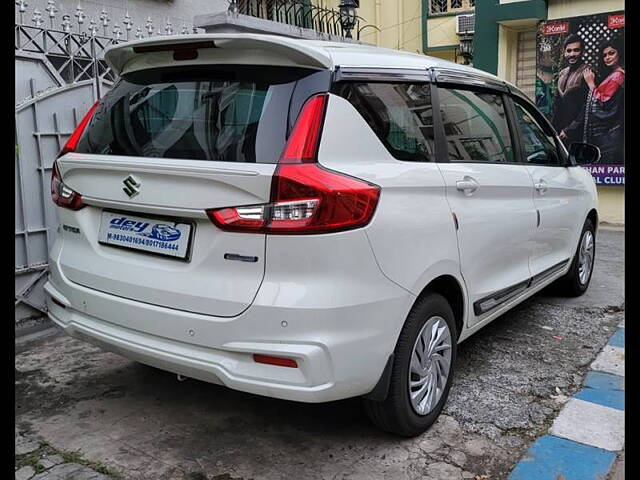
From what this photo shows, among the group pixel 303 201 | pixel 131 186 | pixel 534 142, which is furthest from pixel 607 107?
pixel 131 186

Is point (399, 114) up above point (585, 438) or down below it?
above

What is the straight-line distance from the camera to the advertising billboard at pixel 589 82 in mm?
8938

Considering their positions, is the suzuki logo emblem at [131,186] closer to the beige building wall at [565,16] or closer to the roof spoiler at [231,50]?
the roof spoiler at [231,50]

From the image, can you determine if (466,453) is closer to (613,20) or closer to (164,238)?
(164,238)

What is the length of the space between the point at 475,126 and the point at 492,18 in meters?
6.96

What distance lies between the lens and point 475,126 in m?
3.70

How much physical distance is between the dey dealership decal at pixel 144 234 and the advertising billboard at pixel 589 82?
807cm

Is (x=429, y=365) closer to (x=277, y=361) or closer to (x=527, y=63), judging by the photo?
(x=277, y=361)

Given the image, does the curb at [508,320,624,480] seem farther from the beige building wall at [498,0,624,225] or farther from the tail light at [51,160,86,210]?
the beige building wall at [498,0,624,225]

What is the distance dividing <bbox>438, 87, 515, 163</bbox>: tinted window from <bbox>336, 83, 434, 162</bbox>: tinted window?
0.18 meters

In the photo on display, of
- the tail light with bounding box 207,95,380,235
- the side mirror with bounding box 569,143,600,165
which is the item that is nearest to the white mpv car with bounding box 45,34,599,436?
the tail light with bounding box 207,95,380,235

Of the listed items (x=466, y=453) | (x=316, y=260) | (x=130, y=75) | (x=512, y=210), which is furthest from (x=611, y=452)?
(x=130, y=75)

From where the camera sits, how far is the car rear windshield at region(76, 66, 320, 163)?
259 centimetres
